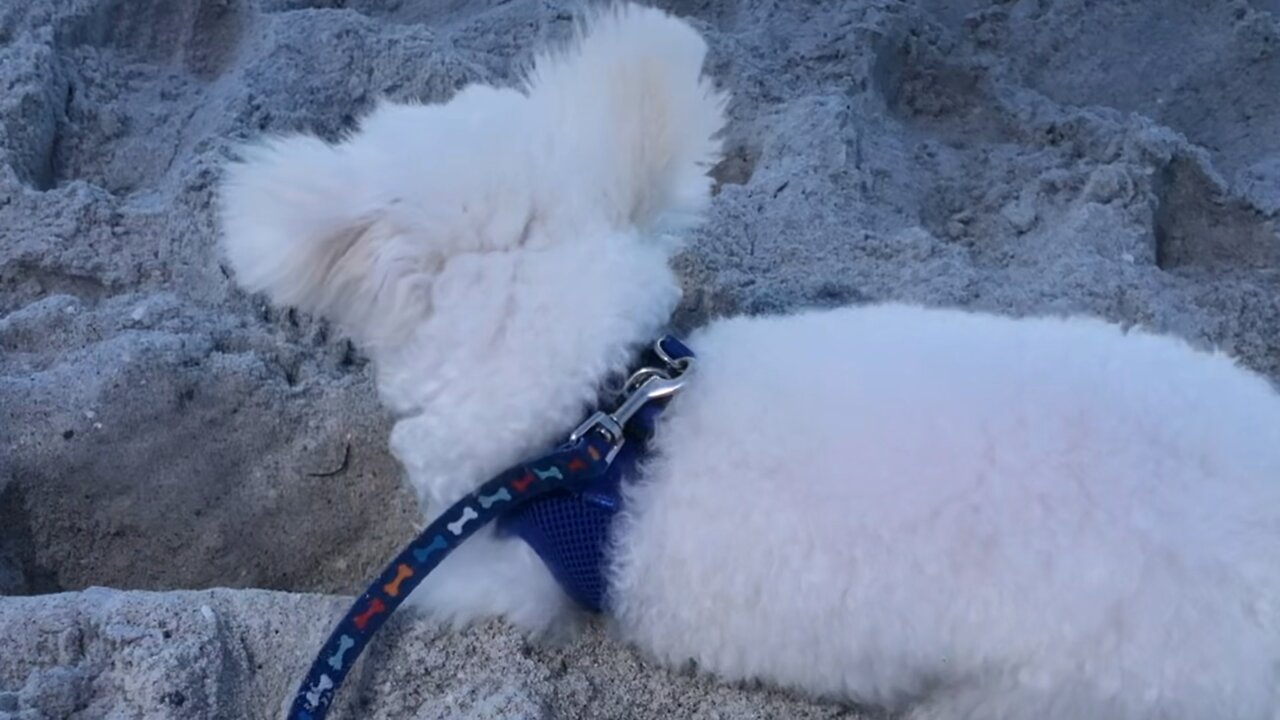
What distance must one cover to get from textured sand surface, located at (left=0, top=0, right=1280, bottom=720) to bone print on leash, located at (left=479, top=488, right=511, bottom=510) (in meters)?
0.24

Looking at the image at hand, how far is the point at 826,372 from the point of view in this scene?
150cm

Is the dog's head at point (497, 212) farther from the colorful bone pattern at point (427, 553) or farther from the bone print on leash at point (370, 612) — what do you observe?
the bone print on leash at point (370, 612)

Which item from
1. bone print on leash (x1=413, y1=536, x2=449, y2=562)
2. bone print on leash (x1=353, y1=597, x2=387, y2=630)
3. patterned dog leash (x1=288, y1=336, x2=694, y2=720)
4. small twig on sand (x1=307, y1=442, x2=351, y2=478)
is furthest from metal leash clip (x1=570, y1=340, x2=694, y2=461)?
small twig on sand (x1=307, y1=442, x2=351, y2=478)

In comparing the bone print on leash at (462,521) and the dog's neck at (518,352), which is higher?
the dog's neck at (518,352)

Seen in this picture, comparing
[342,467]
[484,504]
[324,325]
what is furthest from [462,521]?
[324,325]

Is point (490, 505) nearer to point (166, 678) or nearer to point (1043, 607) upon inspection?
point (166, 678)

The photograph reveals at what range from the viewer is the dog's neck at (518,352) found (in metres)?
1.57

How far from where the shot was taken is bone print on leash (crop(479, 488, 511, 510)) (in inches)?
59.9

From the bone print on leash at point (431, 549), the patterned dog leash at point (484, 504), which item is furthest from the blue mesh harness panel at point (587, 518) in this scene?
the bone print on leash at point (431, 549)

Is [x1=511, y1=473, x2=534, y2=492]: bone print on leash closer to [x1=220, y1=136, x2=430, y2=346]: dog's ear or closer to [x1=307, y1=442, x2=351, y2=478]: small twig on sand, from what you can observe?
[x1=220, y1=136, x2=430, y2=346]: dog's ear

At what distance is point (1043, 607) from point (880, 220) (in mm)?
1311

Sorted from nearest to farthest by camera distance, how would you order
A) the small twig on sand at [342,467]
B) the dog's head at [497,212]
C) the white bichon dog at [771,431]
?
1. the white bichon dog at [771,431]
2. the dog's head at [497,212]
3. the small twig on sand at [342,467]

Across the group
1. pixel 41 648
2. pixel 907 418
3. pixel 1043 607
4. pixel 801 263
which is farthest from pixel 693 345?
pixel 41 648

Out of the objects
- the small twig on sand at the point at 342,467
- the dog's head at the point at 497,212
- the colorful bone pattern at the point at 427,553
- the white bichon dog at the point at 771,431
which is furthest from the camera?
the small twig on sand at the point at 342,467
